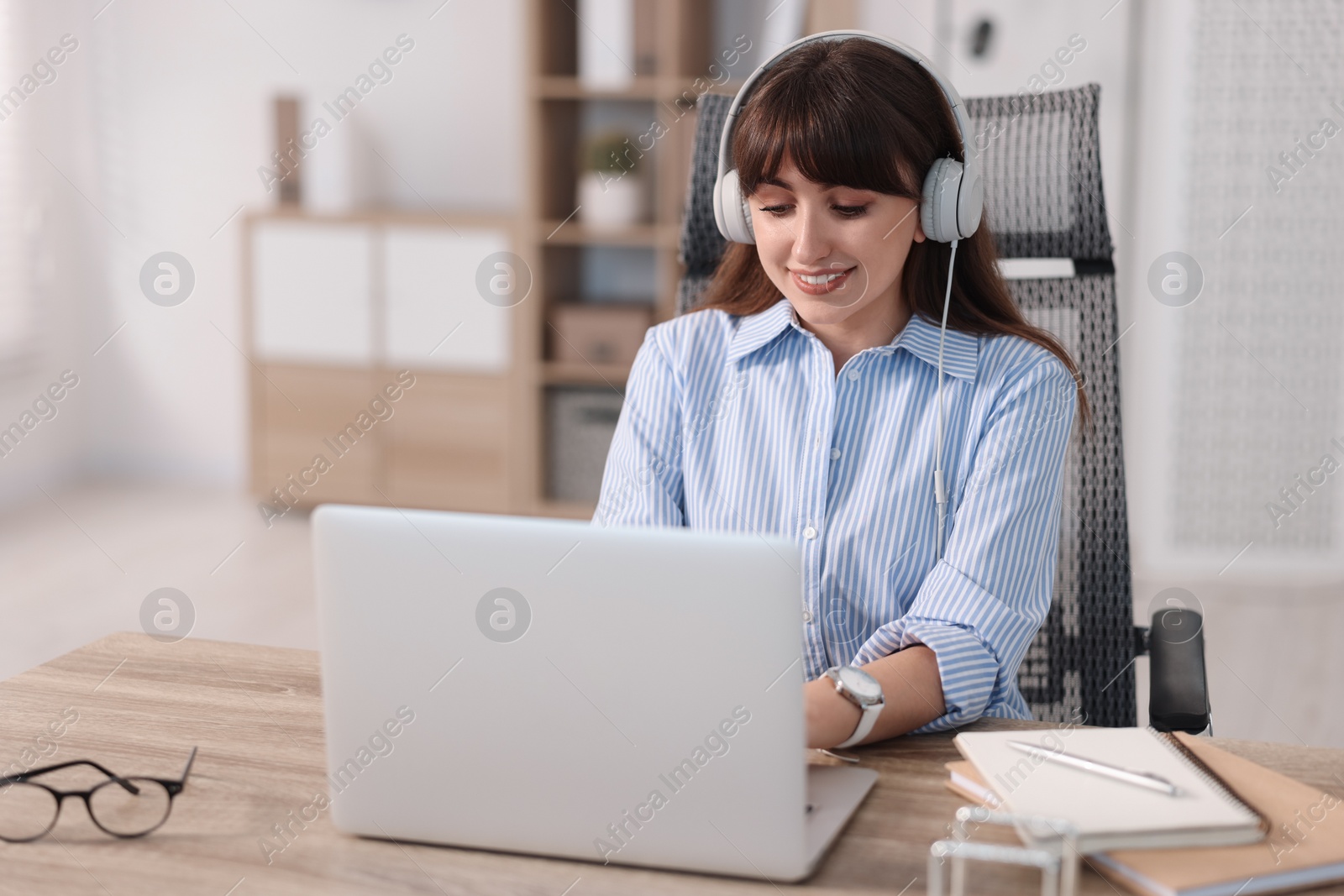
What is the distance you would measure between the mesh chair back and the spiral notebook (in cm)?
46

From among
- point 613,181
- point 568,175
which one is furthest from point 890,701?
point 568,175

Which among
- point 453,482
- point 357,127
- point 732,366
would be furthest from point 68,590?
point 732,366

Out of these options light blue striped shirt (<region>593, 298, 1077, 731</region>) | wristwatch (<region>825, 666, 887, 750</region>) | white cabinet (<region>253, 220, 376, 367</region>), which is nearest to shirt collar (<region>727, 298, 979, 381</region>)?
light blue striped shirt (<region>593, 298, 1077, 731</region>)

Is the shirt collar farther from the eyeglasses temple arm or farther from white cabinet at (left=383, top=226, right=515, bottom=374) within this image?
white cabinet at (left=383, top=226, right=515, bottom=374)

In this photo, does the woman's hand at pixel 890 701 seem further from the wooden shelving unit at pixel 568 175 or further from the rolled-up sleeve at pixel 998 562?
the wooden shelving unit at pixel 568 175

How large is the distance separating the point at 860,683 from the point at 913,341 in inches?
17.7

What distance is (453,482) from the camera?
3736mm

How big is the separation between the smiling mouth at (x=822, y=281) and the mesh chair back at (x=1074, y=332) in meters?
0.26

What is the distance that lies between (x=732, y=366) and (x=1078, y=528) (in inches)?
16.8

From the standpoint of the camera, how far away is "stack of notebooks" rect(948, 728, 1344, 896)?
0.79 m

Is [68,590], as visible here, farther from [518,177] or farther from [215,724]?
[215,724]

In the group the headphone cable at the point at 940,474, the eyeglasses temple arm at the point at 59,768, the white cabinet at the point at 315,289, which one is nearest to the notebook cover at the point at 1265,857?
the headphone cable at the point at 940,474

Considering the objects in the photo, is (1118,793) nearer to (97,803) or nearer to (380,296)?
(97,803)

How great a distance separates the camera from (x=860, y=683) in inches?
39.2
